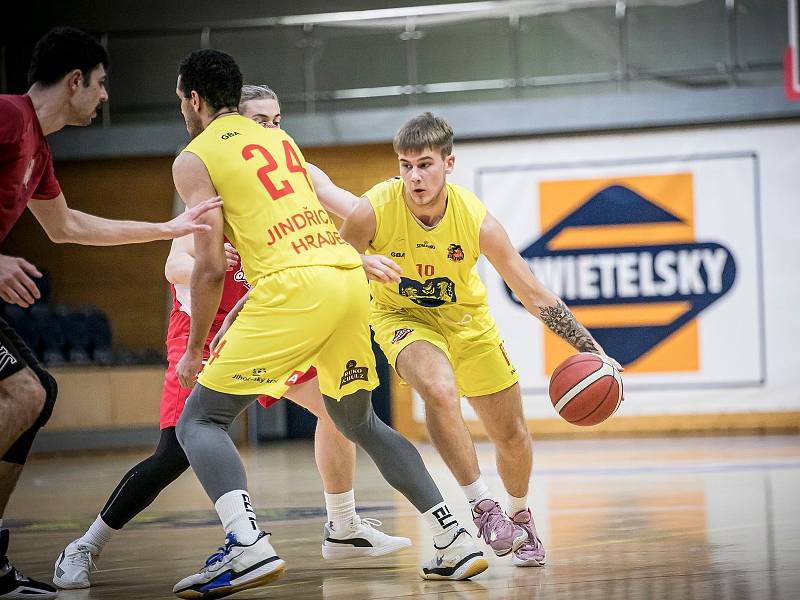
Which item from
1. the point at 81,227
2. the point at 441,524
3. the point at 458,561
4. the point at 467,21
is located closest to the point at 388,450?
the point at 441,524

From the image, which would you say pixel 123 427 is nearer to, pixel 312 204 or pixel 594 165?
pixel 594 165

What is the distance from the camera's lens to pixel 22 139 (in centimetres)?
354

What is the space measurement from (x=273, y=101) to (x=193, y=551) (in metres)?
2.00

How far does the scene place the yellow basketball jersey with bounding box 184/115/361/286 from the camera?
356 cm

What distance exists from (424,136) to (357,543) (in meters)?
1.69

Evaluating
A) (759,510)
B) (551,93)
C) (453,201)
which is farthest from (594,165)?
(453,201)

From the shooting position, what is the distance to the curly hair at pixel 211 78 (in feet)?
11.9

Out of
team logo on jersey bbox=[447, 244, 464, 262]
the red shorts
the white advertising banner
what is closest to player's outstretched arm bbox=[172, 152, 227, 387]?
the red shorts

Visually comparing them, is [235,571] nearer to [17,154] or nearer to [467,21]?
[17,154]

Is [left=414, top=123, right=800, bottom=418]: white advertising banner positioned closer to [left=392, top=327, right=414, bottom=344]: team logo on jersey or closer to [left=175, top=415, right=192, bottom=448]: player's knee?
[left=392, top=327, right=414, bottom=344]: team logo on jersey

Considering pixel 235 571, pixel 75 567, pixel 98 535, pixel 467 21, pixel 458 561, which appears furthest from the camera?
pixel 467 21

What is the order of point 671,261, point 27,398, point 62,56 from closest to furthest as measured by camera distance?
point 27,398 → point 62,56 → point 671,261

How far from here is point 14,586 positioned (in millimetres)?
3756

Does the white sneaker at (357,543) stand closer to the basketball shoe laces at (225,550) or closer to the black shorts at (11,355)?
the basketball shoe laces at (225,550)
